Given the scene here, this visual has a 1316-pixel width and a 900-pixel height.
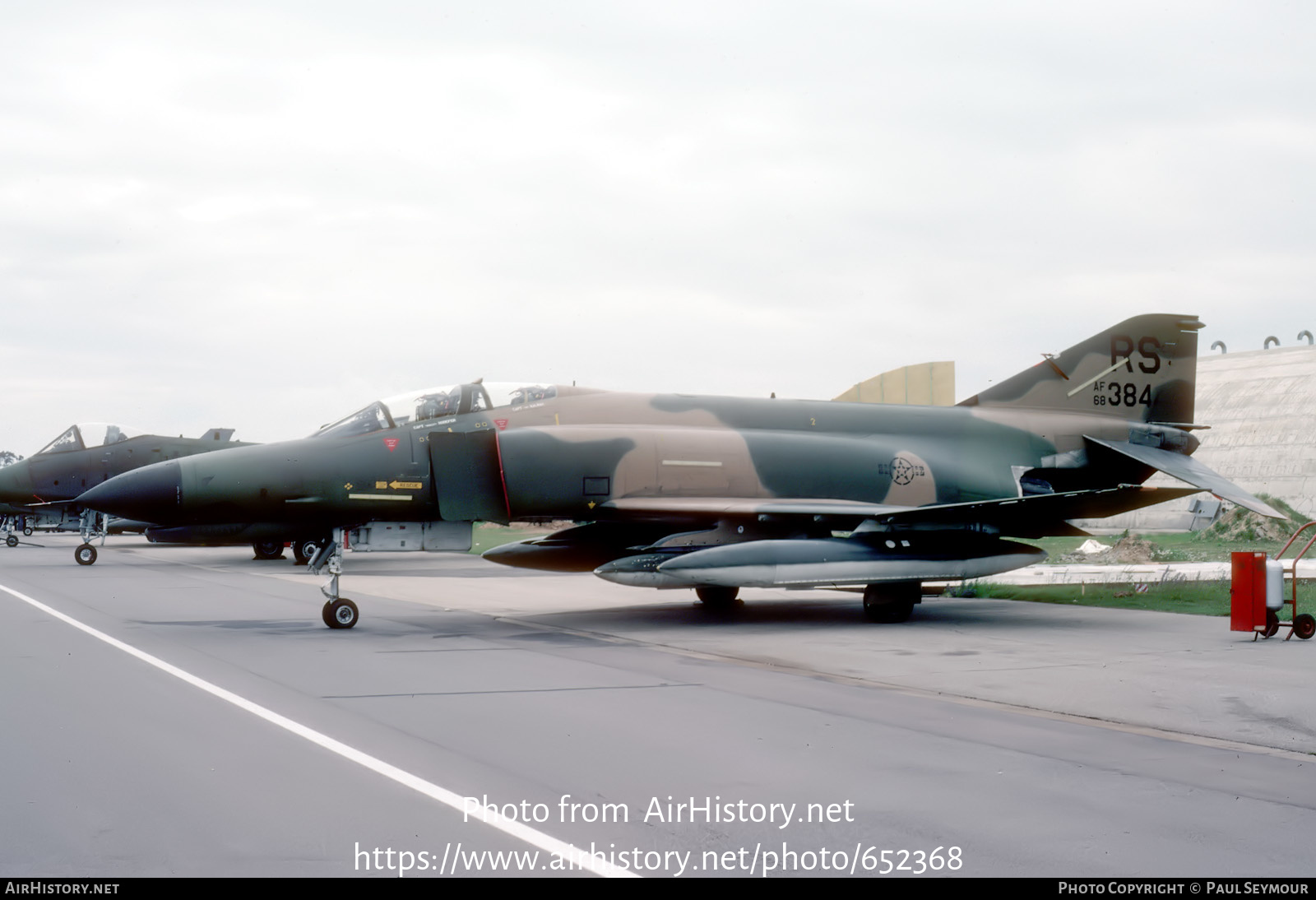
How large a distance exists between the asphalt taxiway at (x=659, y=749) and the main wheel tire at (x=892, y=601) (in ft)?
3.31

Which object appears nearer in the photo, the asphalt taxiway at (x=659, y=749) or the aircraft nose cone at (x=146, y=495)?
the asphalt taxiway at (x=659, y=749)

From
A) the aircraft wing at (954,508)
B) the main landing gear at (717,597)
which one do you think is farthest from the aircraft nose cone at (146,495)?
the main landing gear at (717,597)

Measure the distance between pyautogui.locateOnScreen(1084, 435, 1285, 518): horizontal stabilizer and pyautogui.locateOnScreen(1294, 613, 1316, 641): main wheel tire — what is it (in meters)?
2.79

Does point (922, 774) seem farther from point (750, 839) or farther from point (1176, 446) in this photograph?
point (1176, 446)

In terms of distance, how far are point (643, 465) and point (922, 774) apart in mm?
8511

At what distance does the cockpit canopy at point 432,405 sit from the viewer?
1334 cm

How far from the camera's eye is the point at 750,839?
14.5 feet

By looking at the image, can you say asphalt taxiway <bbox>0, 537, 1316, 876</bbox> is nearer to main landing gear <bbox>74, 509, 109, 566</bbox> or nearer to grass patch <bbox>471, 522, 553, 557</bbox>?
main landing gear <bbox>74, 509, 109, 566</bbox>

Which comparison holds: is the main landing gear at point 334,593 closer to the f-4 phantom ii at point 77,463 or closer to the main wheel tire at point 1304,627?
the main wheel tire at point 1304,627

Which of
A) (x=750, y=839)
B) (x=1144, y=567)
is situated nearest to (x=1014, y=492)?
(x=1144, y=567)

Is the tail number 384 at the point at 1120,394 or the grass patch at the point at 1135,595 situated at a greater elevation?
the tail number 384 at the point at 1120,394

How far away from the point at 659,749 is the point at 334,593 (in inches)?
280

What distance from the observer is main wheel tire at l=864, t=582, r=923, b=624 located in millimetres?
13109

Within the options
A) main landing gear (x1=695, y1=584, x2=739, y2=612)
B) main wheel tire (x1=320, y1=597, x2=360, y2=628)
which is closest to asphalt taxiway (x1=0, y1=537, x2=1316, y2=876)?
main wheel tire (x1=320, y1=597, x2=360, y2=628)
